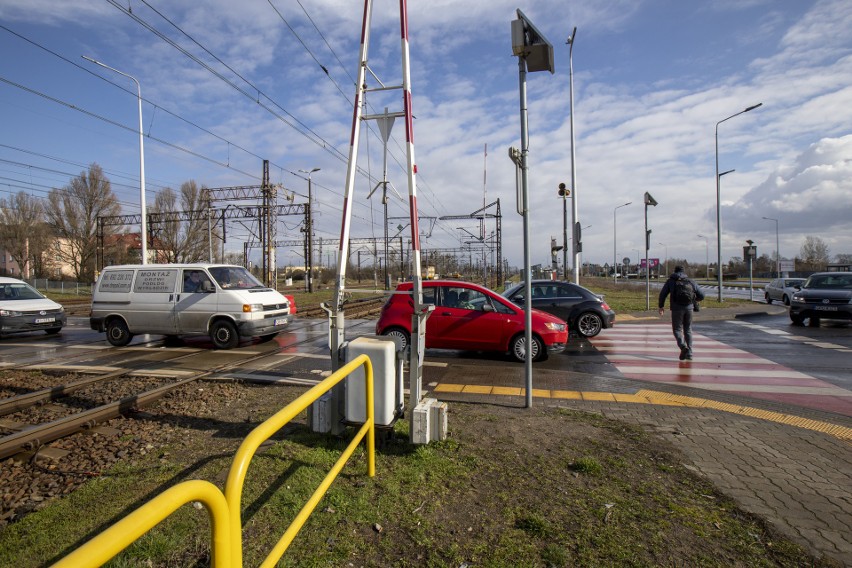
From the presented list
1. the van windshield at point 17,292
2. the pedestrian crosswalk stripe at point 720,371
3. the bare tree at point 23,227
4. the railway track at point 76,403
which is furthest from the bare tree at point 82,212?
the pedestrian crosswalk stripe at point 720,371

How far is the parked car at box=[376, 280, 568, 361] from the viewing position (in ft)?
29.9

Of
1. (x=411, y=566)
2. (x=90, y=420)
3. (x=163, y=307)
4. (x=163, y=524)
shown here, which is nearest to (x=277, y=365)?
(x=90, y=420)

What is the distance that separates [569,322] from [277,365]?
24.8 ft

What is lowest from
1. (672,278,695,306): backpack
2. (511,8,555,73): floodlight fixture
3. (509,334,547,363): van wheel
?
(509,334,547,363): van wheel

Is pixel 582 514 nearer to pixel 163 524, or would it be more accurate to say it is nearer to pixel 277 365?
pixel 163 524

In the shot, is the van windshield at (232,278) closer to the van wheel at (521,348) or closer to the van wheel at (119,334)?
the van wheel at (119,334)

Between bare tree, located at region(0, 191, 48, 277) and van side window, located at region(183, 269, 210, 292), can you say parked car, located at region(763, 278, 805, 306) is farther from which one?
bare tree, located at region(0, 191, 48, 277)

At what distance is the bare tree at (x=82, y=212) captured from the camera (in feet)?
152

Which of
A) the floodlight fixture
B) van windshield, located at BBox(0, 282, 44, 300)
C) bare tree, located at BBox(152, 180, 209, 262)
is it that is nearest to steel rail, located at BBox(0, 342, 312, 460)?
the floodlight fixture

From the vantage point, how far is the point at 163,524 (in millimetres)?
3057

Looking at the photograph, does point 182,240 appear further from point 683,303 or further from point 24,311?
point 683,303

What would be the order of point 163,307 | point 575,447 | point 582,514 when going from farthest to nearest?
1. point 163,307
2. point 575,447
3. point 582,514

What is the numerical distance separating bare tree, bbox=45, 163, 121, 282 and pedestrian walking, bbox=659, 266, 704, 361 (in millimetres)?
51713

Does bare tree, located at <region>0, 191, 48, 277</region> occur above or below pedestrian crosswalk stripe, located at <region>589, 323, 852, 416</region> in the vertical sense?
above
